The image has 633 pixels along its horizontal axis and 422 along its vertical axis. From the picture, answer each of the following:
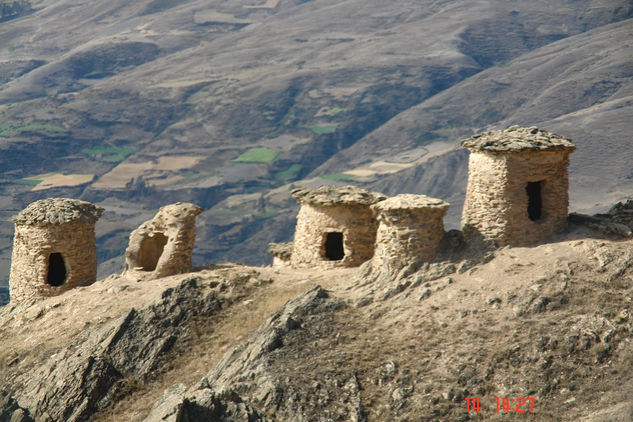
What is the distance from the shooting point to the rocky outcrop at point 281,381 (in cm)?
2312

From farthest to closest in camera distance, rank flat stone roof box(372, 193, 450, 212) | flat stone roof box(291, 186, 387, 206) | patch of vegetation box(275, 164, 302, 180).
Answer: patch of vegetation box(275, 164, 302, 180) < flat stone roof box(291, 186, 387, 206) < flat stone roof box(372, 193, 450, 212)

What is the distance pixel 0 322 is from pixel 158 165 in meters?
166

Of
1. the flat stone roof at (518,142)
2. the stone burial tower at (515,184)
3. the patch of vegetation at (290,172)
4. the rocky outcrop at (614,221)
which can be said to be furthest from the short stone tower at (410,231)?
the patch of vegetation at (290,172)

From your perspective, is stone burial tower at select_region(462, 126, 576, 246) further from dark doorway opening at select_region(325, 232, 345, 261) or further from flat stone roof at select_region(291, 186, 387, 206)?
dark doorway opening at select_region(325, 232, 345, 261)

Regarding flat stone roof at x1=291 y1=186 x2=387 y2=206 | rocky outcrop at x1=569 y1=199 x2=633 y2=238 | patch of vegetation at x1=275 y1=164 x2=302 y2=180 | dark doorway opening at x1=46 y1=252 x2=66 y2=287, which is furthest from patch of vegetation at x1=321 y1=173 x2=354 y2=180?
rocky outcrop at x1=569 y1=199 x2=633 y2=238

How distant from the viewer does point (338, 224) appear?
111ft

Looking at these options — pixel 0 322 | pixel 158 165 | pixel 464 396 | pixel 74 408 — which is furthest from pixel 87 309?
pixel 158 165

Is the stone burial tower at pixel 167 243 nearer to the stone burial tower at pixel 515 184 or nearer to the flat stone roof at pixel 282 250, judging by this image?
the flat stone roof at pixel 282 250

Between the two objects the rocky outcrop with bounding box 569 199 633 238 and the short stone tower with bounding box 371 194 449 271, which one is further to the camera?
the short stone tower with bounding box 371 194 449 271

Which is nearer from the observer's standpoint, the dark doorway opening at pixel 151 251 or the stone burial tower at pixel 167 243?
the stone burial tower at pixel 167 243

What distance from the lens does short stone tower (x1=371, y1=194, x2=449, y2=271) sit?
95.0 feet

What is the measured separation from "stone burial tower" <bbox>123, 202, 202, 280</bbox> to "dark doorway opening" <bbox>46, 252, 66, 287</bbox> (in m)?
3.43
